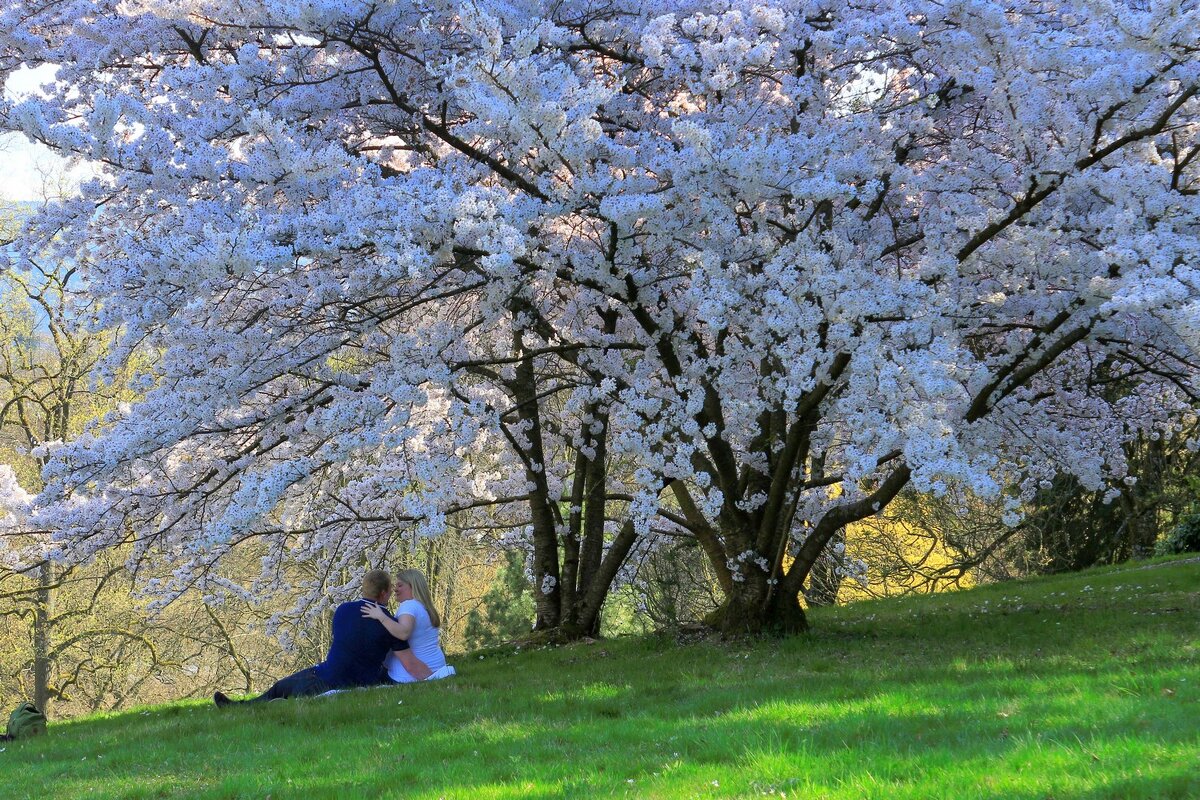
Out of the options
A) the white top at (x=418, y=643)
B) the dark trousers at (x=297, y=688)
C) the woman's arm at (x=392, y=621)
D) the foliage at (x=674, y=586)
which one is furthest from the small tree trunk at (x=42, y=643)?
the woman's arm at (x=392, y=621)

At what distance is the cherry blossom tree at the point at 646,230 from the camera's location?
6949 millimetres

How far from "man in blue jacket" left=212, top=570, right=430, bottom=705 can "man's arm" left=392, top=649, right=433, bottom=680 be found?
0.19 metres

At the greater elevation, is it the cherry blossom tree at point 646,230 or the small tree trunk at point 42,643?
the cherry blossom tree at point 646,230

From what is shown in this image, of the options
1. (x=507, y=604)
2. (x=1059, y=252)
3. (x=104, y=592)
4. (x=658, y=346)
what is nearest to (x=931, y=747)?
(x=1059, y=252)

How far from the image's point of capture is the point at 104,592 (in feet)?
69.1

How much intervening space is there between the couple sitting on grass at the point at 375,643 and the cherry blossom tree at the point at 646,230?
3.06 feet

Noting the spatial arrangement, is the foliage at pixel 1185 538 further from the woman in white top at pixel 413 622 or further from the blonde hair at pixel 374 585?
the blonde hair at pixel 374 585

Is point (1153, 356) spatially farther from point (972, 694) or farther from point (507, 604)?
point (507, 604)

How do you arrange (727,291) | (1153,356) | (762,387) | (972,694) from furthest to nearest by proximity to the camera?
(1153,356)
(762,387)
(727,291)
(972,694)

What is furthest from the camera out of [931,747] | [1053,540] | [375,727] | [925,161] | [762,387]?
[1053,540]

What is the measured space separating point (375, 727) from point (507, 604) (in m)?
13.6

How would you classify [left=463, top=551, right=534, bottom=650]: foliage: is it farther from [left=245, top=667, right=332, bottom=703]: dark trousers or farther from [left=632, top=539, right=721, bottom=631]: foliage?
[left=245, top=667, right=332, bottom=703]: dark trousers

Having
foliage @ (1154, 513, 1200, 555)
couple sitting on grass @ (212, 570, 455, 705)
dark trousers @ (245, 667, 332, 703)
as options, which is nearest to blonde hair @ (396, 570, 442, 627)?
couple sitting on grass @ (212, 570, 455, 705)

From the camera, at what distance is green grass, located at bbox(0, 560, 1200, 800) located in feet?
14.2
